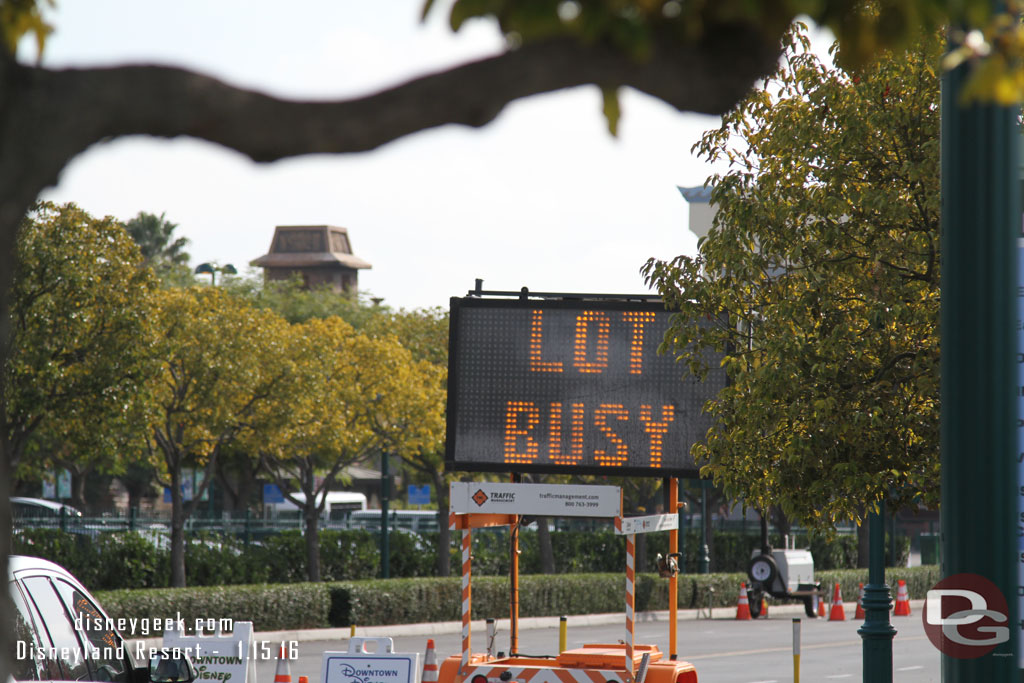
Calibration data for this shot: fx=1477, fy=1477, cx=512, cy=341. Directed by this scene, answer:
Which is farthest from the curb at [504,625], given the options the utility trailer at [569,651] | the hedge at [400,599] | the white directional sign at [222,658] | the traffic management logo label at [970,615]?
the traffic management logo label at [970,615]

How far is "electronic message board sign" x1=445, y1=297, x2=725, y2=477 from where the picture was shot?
12852 millimetres

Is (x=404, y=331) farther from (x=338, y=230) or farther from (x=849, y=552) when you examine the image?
(x=338, y=230)

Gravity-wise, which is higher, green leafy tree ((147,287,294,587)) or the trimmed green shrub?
green leafy tree ((147,287,294,587))

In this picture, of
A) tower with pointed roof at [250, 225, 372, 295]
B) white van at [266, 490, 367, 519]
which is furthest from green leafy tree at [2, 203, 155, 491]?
tower with pointed roof at [250, 225, 372, 295]

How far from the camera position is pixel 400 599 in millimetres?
28234

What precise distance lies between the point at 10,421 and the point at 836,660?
13.4 metres

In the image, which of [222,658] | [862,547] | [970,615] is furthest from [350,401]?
[970,615]

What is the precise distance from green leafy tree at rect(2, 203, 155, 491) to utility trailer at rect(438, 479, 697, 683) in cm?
1029

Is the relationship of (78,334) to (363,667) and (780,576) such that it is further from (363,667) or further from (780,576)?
(780,576)

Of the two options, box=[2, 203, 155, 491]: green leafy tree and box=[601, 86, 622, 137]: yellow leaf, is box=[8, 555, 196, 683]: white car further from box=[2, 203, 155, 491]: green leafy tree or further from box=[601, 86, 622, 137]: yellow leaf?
box=[2, 203, 155, 491]: green leafy tree

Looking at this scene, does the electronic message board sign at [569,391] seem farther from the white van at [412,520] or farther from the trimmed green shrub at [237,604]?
the white van at [412,520]

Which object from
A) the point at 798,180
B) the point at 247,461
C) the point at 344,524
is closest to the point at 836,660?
the point at 798,180

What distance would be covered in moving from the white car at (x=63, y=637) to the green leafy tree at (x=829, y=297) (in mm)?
4421

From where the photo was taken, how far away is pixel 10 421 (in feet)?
68.5
